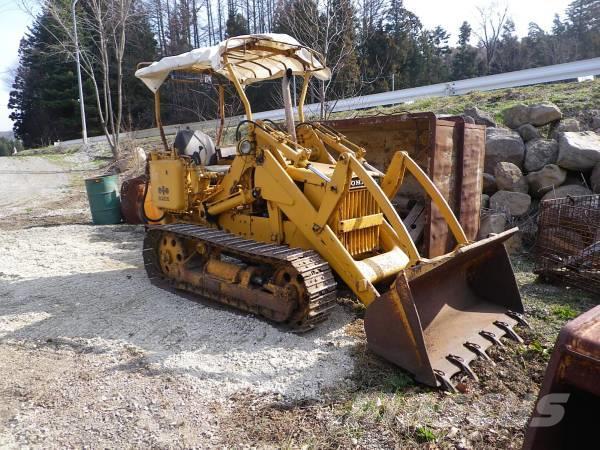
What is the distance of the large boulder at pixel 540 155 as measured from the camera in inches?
302

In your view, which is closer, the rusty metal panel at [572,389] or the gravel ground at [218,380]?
the rusty metal panel at [572,389]

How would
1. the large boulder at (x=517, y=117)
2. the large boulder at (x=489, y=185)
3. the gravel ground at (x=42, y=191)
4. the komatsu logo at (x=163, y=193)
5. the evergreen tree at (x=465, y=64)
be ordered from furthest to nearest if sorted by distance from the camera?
1. the evergreen tree at (x=465, y=64)
2. the gravel ground at (x=42, y=191)
3. the large boulder at (x=517, y=117)
4. the large boulder at (x=489, y=185)
5. the komatsu logo at (x=163, y=193)

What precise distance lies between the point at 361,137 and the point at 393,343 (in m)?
4.17

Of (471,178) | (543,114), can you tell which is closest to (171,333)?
(471,178)

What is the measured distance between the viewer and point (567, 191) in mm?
7180

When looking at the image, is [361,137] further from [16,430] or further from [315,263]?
[16,430]

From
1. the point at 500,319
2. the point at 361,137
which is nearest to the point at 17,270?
the point at 361,137

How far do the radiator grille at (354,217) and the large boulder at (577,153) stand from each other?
4.13 m

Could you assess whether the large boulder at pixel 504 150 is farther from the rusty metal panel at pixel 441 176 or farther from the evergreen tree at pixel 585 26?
the evergreen tree at pixel 585 26

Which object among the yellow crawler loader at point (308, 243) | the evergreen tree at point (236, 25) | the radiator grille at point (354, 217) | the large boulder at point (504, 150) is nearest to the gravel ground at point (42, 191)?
the yellow crawler loader at point (308, 243)

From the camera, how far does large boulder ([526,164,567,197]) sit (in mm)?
7312

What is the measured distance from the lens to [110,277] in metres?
6.03

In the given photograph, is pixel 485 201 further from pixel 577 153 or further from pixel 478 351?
pixel 478 351

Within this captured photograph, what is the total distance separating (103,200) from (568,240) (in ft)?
25.1
